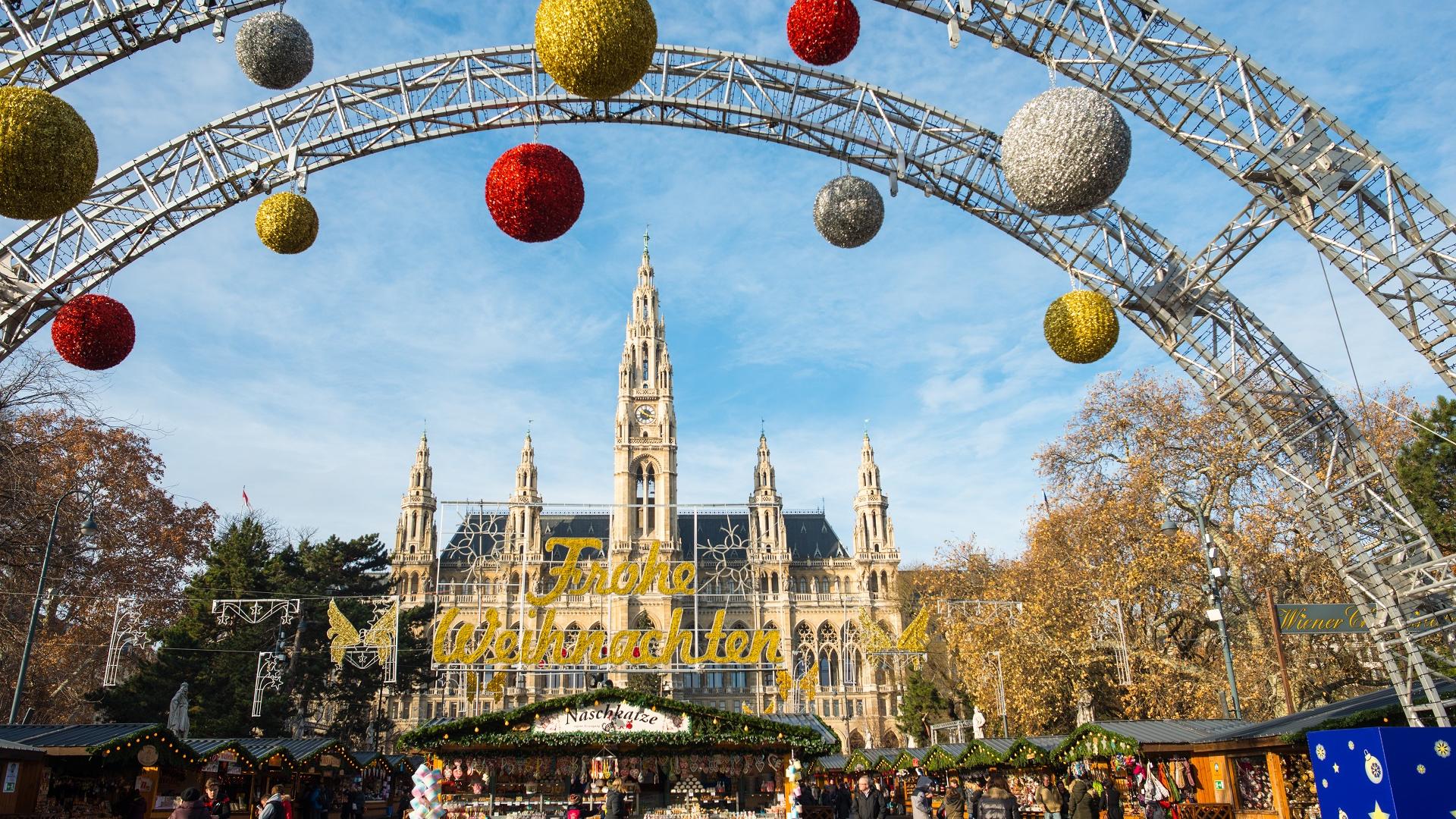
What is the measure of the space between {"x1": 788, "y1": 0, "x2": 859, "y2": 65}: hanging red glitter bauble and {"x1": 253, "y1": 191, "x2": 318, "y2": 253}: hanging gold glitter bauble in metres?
5.69

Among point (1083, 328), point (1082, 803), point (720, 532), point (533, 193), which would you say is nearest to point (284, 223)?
point (533, 193)

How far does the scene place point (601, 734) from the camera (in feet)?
62.6

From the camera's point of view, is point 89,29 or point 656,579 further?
point 656,579

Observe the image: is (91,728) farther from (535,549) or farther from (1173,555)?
(535,549)

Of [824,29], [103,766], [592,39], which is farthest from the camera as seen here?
[103,766]

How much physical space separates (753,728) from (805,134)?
1156 centimetres

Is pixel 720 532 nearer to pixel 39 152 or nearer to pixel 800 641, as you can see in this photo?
pixel 800 641

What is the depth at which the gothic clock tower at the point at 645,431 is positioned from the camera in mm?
65062

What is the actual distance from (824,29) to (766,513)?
5806cm

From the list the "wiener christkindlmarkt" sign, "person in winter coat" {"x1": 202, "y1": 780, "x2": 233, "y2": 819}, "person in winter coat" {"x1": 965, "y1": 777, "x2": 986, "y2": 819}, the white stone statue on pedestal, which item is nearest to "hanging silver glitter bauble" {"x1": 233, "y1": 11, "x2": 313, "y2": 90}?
"person in winter coat" {"x1": 202, "y1": 780, "x2": 233, "y2": 819}

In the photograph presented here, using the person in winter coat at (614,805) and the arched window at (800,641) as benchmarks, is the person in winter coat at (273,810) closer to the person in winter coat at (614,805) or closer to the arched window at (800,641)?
the person in winter coat at (614,805)

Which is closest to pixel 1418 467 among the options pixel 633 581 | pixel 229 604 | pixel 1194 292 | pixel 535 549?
pixel 1194 292

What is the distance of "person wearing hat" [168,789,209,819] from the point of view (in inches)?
412

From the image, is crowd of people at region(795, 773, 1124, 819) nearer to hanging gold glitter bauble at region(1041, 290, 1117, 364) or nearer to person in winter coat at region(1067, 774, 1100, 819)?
person in winter coat at region(1067, 774, 1100, 819)
